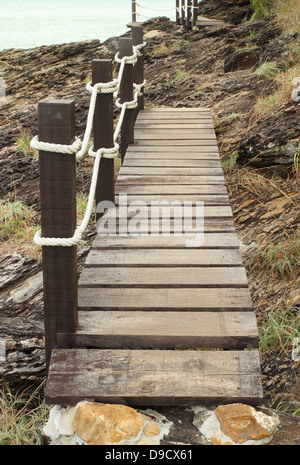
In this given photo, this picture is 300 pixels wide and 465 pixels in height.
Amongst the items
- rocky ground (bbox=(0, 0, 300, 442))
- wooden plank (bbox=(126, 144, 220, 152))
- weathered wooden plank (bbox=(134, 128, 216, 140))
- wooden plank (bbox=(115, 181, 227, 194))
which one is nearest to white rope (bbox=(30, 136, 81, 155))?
rocky ground (bbox=(0, 0, 300, 442))

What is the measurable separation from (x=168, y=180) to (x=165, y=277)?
1.68m

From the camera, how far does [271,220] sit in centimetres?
433

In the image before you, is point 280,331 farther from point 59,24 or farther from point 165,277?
point 59,24

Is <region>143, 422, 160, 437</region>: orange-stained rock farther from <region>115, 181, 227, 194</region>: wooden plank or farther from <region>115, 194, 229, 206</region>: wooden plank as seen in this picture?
<region>115, 181, 227, 194</region>: wooden plank

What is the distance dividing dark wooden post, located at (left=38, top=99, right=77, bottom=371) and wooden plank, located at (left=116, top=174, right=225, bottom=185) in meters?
2.13

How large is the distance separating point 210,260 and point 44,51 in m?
9.80

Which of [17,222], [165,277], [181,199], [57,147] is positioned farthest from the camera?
[17,222]

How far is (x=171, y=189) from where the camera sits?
4266 mm

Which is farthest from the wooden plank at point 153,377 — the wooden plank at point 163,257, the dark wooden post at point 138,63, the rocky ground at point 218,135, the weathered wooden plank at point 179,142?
the dark wooden post at point 138,63

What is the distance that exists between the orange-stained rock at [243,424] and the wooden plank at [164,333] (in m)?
0.39

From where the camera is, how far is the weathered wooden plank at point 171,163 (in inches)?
189

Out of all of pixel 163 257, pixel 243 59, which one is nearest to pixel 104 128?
pixel 163 257

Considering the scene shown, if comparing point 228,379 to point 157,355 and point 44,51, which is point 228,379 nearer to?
point 157,355
